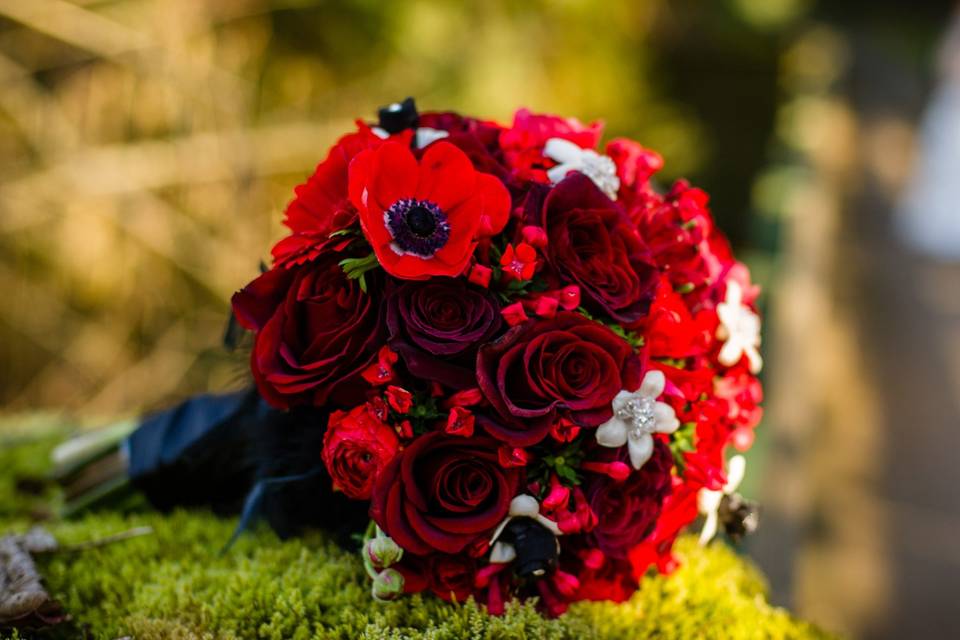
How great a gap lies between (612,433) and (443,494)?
0.91ft

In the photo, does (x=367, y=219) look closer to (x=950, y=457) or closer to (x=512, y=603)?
(x=512, y=603)

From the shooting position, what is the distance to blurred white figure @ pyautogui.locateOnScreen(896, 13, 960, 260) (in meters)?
8.05

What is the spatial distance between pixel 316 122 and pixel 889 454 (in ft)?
13.9

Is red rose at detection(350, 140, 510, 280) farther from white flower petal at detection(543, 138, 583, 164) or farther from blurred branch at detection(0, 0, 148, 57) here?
blurred branch at detection(0, 0, 148, 57)

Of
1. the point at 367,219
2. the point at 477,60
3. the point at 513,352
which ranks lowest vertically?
the point at 513,352

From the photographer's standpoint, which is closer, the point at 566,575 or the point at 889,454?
the point at 566,575

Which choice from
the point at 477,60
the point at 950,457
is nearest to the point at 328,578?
the point at 950,457

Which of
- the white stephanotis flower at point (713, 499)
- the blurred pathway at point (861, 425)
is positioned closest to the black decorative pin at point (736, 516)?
the white stephanotis flower at point (713, 499)

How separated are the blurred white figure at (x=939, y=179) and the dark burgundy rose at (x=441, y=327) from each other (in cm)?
749

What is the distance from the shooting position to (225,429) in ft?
5.92

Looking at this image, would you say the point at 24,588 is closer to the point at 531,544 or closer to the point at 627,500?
the point at 531,544

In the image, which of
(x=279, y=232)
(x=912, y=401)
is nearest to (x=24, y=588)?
(x=279, y=232)

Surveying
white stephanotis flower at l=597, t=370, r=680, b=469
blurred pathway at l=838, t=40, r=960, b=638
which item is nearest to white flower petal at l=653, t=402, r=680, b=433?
white stephanotis flower at l=597, t=370, r=680, b=469

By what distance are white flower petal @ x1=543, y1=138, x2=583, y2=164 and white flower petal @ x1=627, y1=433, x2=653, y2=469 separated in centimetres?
52
